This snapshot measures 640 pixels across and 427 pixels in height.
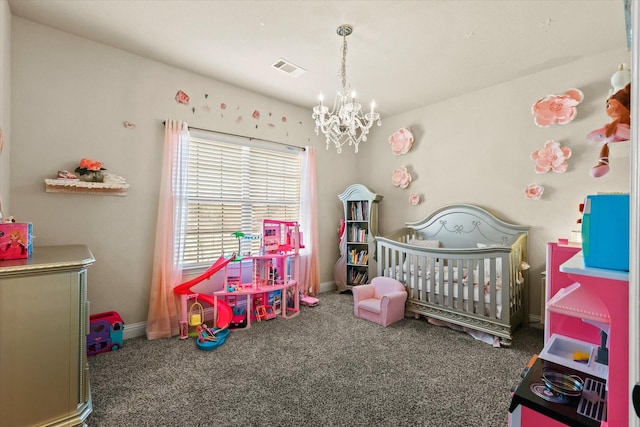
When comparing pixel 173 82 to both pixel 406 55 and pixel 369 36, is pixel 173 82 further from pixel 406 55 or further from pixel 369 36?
pixel 406 55

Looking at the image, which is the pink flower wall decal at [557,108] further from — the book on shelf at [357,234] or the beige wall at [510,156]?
the book on shelf at [357,234]

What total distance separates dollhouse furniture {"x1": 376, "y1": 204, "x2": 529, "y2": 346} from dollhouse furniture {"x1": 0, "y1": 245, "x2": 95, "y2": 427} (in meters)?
2.64

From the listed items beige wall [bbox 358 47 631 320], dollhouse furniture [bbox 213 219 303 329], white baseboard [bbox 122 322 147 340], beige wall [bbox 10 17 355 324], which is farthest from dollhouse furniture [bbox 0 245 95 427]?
beige wall [bbox 358 47 631 320]

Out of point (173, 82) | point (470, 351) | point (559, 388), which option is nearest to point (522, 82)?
point (470, 351)

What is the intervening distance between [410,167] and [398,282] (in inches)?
65.3

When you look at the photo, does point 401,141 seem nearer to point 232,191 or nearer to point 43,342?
point 232,191

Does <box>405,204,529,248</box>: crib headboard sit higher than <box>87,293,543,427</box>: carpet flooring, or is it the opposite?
<box>405,204,529,248</box>: crib headboard

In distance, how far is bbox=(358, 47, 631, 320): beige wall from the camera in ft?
8.43

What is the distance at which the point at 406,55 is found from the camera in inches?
99.7

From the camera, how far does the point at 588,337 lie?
120 cm

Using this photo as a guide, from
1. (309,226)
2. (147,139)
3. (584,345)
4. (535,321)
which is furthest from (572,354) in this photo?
(147,139)

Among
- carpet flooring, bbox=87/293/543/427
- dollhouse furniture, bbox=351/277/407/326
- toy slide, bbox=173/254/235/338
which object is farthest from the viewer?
dollhouse furniture, bbox=351/277/407/326

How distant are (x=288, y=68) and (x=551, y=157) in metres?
2.67

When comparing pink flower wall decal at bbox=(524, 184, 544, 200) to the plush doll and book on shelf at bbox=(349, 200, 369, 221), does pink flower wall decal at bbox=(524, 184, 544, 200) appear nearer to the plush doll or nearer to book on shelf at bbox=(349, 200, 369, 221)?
book on shelf at bbox=(349, 200, 369, 221)
